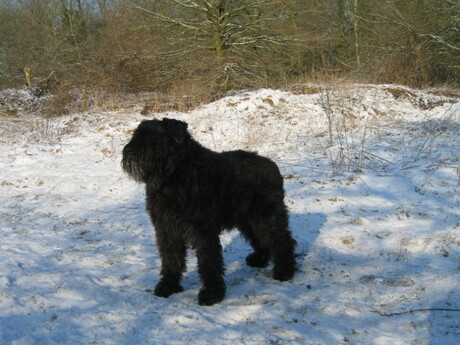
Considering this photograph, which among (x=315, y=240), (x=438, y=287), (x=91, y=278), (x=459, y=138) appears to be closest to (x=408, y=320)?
(x=438, y=287)

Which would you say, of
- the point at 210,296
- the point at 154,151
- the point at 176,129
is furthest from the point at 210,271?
the point at 176,129

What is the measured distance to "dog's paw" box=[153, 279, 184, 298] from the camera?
159 inches

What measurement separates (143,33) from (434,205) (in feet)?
53.0

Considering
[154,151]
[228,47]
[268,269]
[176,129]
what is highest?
[228,47]

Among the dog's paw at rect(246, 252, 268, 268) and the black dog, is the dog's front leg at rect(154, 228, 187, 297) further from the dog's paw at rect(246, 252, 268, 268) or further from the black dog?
the dog's paw at rect(246, 252, 268, 268)

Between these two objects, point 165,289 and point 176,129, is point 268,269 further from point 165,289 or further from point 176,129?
point 176,129

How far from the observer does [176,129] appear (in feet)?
12.7

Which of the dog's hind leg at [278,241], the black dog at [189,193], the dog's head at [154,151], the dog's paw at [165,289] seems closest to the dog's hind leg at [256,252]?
the dog's hind leg at [278,241]

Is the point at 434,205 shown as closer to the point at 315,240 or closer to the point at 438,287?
the point at 315,240

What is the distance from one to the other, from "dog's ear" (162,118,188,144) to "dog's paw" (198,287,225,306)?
1529mm

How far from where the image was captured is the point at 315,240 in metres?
5.55

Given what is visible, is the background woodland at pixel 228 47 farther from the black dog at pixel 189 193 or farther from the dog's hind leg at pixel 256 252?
the black dog at pixel 189 193

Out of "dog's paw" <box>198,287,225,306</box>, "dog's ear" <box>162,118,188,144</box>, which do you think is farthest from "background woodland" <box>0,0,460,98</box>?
"dog's paw" <box>198,287,225,306</box>

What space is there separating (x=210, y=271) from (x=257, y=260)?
1.09 meters
